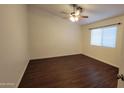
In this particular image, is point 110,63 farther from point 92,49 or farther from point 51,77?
point 51,77

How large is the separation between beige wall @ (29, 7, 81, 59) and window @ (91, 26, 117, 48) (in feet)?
4.03

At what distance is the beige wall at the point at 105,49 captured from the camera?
3.41 meters

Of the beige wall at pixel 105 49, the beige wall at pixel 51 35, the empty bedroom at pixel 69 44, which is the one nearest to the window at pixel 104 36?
the empty bedroom at pixel 69 44

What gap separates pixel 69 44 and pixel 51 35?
1340 mm

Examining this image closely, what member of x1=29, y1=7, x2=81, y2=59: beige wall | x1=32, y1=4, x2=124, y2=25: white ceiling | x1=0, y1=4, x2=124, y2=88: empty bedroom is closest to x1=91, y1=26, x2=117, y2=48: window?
x1=0, y1=4, x2=124, y2=88: empty bedroom

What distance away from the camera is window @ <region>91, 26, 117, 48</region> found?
374 cm

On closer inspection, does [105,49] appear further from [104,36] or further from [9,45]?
[9,45]

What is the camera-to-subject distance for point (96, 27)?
4594mm

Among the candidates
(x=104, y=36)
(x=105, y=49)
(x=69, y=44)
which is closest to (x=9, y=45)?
(x=105, y=49)

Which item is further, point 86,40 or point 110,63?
point 86,40

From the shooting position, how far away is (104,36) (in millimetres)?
4281

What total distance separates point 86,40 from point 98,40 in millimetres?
1027

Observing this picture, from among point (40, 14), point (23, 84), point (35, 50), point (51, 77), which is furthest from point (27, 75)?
point (40, 14)

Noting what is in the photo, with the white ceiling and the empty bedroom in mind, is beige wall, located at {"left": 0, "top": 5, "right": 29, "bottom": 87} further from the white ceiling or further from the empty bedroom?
the white ceiling
